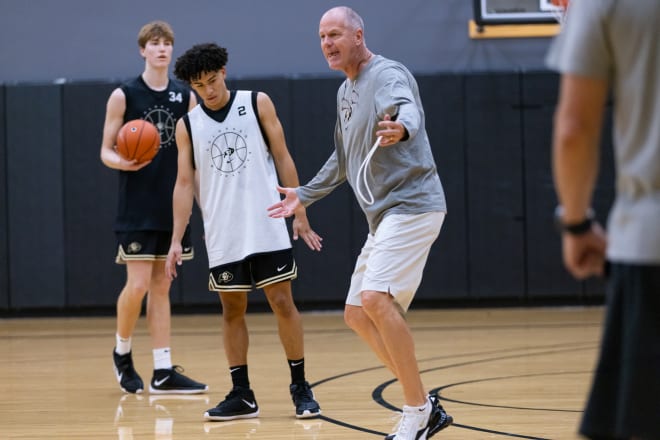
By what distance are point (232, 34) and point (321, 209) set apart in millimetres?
2080

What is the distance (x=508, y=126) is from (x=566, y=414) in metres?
5.56

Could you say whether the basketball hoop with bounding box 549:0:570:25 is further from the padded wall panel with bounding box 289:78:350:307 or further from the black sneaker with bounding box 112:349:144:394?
the black sneaker with bounding box 112:349:144:394

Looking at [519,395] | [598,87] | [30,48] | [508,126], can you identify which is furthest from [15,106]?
[598,87]

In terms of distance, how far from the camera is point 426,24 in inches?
400

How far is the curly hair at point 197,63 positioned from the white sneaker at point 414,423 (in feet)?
6.22

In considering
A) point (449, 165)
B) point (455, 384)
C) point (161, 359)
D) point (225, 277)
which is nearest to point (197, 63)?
point (225, 277)

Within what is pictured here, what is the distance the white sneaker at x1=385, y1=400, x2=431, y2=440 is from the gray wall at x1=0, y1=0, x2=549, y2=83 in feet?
21.8

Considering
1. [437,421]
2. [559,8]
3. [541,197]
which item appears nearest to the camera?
[437,421]

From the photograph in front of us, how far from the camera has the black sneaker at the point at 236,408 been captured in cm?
479

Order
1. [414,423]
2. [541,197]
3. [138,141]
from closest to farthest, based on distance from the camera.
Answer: [414,423] < [138,141] < [541,197]

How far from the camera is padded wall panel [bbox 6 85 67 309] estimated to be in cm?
995

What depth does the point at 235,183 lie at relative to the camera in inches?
192

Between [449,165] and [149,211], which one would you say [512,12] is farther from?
Answer: [149,211]

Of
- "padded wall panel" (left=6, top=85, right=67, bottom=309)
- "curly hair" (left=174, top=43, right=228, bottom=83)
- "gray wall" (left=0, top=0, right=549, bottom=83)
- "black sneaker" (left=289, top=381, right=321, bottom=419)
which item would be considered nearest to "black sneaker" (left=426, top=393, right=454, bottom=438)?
"black sneaker" (left=289, top=381, right=321, bottom=419)
